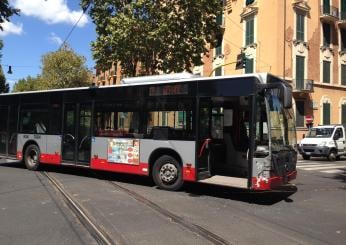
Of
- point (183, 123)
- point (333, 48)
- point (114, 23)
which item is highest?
point (333, 48)

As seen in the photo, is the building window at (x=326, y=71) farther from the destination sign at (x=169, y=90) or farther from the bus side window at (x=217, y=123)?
the destination sign at (x=169, y=90)

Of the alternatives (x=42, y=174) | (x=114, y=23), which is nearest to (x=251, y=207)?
(x=42, y=174)

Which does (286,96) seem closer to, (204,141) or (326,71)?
(204,141)

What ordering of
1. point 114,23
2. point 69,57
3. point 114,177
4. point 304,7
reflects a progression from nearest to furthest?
1. point 114,177
2. point 114,23
3. point 304,7
4. point 69,57

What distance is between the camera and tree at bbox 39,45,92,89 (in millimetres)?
56625

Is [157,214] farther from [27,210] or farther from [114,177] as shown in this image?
[114,177]

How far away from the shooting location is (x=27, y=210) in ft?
29.1

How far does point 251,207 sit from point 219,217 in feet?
4.69

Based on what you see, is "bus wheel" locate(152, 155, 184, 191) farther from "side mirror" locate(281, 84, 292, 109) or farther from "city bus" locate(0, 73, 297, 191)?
"side mirror" locate(281, 84, 292, 109)

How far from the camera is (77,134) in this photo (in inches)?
567

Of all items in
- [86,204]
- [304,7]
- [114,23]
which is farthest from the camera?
[304,7]

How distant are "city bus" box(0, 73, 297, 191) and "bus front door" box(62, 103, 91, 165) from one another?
30 millimetres

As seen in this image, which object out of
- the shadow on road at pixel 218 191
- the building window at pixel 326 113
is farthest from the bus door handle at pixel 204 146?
the building window at pixel 326 113

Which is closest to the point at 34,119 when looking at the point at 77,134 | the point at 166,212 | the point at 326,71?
the point at 77,134
